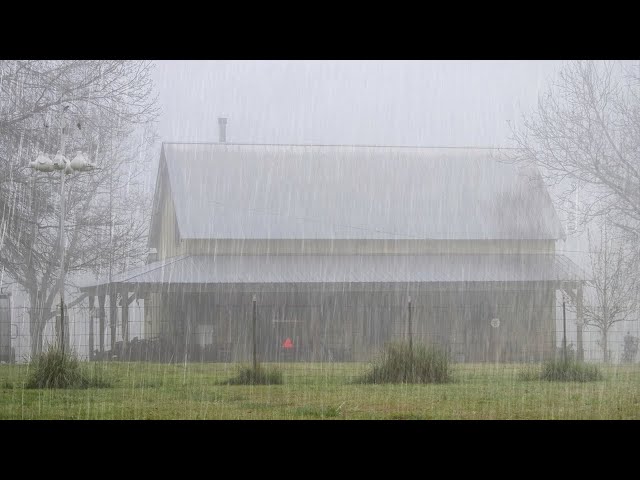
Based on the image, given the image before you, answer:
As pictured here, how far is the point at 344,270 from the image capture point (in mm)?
22766

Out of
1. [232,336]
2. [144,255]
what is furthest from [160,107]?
[232,336]

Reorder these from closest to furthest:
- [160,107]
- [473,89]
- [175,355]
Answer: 1. [175,355]
2. [160,107]
3. [473,89]

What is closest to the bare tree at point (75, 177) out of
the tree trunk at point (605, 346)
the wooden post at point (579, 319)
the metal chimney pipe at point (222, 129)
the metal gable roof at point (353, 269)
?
the metal chimney pipe at point (222, 129)

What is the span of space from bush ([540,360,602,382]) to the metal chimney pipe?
16111 mm

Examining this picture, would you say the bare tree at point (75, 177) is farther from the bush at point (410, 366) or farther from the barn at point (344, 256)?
the bush at point (410, 366)

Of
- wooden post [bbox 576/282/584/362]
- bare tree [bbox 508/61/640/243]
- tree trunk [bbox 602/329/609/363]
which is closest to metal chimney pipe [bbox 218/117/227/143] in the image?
bare tree [bbox 508/61/640/243]

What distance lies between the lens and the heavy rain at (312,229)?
67.7 ft

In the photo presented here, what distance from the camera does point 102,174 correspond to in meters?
26.7

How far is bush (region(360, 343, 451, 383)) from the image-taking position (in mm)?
13562

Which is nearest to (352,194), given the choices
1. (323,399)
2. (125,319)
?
(125,319)

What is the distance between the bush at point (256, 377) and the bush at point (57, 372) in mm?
2251

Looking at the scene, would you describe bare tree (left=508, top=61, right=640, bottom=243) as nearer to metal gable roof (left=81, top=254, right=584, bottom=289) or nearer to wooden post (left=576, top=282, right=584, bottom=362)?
metal gable roof (left=81, top=254, right=584, bottom=289)
